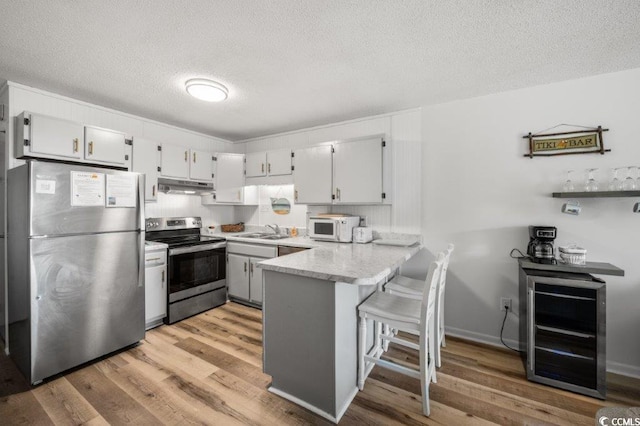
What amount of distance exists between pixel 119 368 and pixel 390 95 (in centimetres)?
352

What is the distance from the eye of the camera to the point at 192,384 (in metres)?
2.04

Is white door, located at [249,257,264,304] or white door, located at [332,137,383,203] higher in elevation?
white door, located at [332,137,383,203]

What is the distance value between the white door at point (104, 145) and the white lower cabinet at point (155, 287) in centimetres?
109

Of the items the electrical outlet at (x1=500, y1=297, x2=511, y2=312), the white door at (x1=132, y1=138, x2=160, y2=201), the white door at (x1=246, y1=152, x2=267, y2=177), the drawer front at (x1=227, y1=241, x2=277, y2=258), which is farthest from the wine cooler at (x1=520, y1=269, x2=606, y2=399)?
the white door at (x1=132, y1=138, x2=160, y2=201)

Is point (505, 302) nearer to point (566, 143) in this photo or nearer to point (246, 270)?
point (566, 143)

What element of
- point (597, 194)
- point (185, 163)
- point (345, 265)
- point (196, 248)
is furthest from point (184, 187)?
point (597, 194)

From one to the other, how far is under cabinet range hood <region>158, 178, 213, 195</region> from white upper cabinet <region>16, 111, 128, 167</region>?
1.61 ft

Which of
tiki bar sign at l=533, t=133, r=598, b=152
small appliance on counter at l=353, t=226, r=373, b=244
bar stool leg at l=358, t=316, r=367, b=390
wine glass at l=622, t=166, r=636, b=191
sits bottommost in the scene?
bar stool leg at l=358, t=316, r=367, b=390

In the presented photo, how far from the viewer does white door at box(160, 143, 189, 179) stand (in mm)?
3395

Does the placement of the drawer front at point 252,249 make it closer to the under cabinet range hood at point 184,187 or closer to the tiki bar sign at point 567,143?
the under cabinet range hood at point 184,187

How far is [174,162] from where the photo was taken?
3.50 m

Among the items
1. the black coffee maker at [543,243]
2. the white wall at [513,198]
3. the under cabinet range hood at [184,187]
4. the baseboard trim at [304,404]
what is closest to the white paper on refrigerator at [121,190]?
the under cabinet range hood at [184,187]

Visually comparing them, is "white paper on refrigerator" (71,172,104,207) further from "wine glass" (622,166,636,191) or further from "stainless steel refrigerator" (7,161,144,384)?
"wine glass" (622,166,636,191)

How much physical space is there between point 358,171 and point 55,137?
3.01 metres
